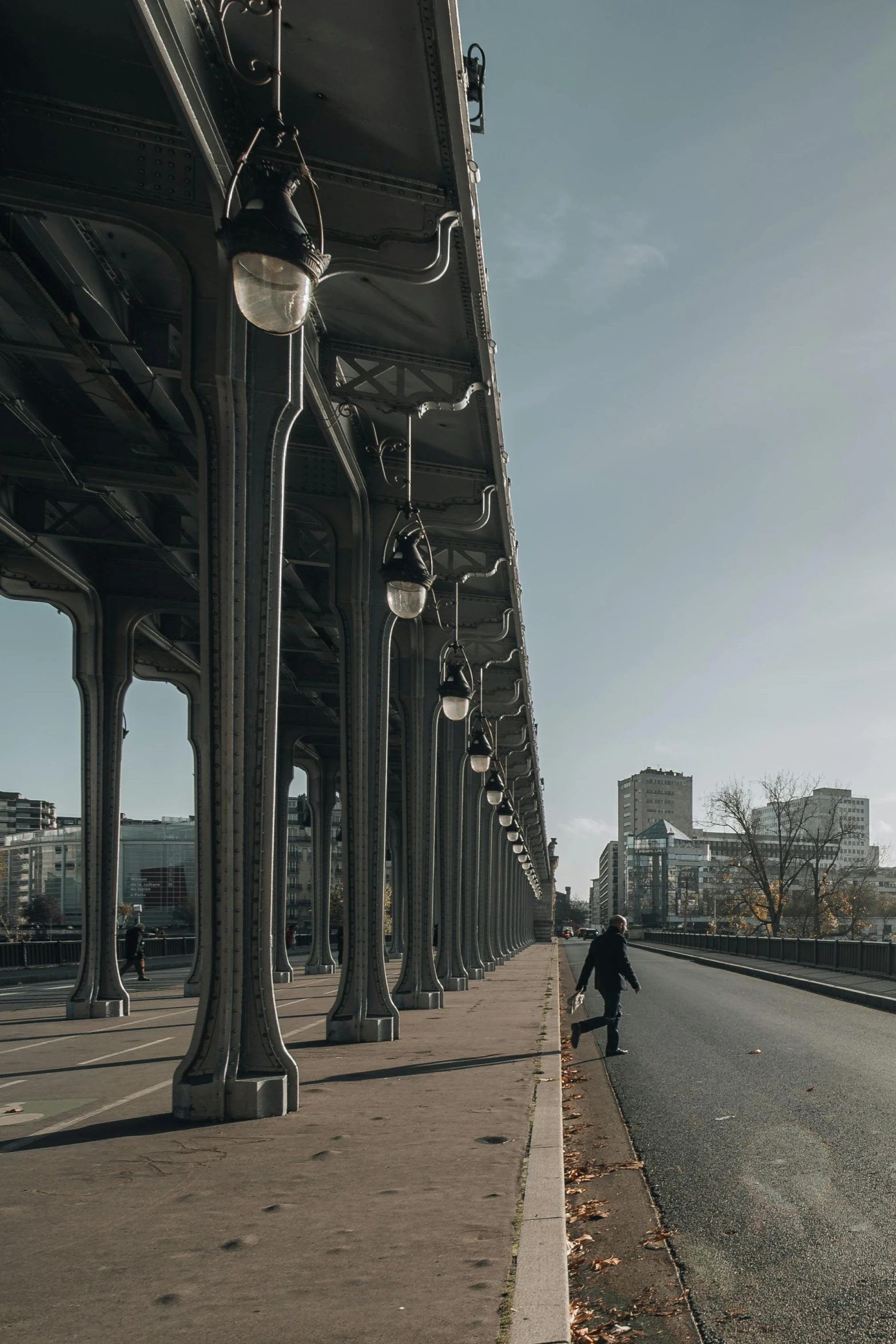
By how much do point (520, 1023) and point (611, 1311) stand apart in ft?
43.3

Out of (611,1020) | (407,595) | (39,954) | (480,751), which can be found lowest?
(39,954)

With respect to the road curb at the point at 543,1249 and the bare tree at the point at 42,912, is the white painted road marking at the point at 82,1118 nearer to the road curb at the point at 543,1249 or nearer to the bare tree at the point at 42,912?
the road curb at the point at 543,1249

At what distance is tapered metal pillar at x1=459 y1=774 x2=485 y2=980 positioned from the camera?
30906 millimetres

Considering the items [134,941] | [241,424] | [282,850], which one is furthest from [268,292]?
[134,941]

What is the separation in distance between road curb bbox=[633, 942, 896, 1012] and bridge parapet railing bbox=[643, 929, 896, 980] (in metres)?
1.83

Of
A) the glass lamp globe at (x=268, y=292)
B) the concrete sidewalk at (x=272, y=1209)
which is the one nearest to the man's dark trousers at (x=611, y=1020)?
the concrete sidewalk at (x=272, y=1209)

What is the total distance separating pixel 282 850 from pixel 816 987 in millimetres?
13397

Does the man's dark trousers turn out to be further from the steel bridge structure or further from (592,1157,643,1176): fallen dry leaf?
(592,1157,643,1176): fallen dry leaf

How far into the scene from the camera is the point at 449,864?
25.4 meters

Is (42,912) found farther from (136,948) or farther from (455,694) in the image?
(455,694)

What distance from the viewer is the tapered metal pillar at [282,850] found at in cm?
2725

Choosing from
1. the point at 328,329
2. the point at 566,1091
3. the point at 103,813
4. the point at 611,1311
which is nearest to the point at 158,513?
the point at 103,813

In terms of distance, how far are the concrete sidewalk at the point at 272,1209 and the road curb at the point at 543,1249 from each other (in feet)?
0.24

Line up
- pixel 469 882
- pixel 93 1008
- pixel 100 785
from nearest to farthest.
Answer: pixel 93 1008 < pixel 100 785 < pixel 469 882
